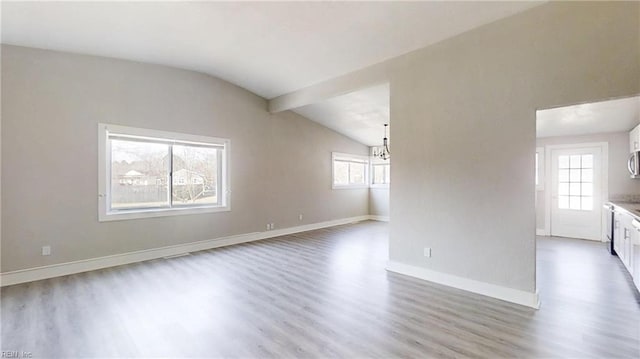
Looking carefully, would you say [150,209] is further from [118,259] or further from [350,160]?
[350,160]

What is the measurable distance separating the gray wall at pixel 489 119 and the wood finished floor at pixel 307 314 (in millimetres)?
549

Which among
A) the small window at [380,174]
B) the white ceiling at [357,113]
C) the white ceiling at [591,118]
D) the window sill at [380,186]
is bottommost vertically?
the window sill at [380,186]

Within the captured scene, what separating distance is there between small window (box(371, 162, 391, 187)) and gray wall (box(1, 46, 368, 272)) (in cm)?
405

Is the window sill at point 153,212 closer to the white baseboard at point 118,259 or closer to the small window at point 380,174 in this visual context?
the white baseboard at point 118,259

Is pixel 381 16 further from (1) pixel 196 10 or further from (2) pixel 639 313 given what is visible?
(2) pixel 639 313

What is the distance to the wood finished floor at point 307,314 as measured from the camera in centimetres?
223

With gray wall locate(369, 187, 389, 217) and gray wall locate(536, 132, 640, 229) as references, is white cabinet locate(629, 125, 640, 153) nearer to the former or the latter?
gray wall locate(536, 132, 640, 229)

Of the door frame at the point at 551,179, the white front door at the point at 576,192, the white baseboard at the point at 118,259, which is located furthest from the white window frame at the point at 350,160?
the white front door at the point at 576,192

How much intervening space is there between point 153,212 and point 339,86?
376 centimetres

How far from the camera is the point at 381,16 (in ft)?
10.4

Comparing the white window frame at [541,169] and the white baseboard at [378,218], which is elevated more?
the white window frame at [541,169]

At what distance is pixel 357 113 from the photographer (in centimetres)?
659

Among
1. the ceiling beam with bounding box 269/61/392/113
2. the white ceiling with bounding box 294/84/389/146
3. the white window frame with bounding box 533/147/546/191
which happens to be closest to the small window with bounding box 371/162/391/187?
the white ceiling with bounding box 294/84/389/146

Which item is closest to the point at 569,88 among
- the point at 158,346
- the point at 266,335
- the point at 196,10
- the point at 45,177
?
the point at 266,335
